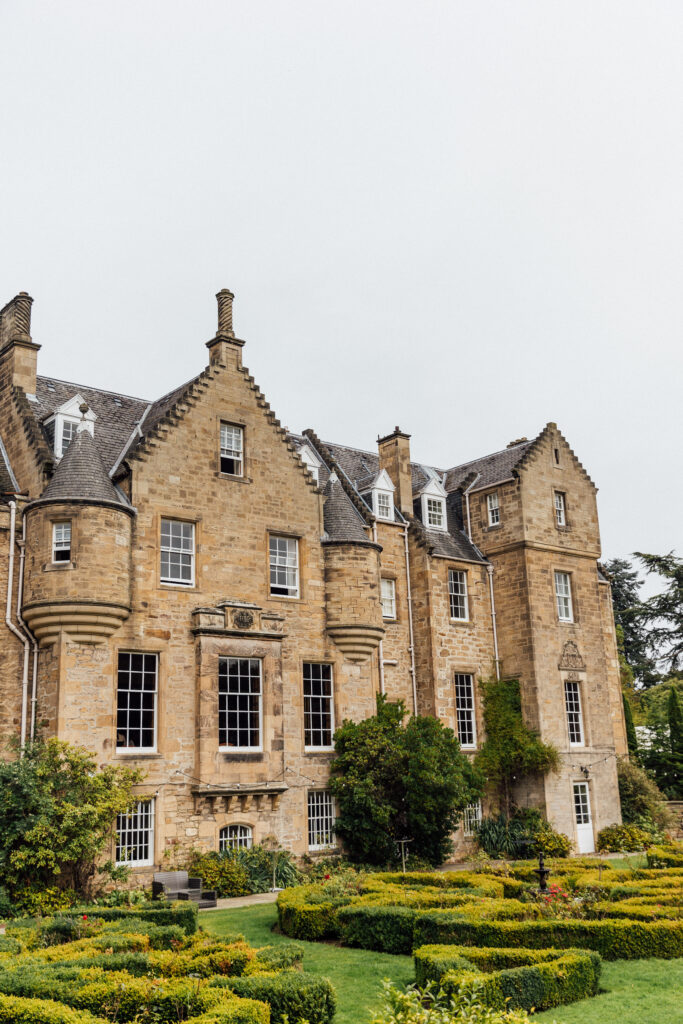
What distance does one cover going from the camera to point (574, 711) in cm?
3456

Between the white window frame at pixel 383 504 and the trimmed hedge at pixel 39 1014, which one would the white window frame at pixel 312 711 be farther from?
the trimmed hedge at pixel 39 1014

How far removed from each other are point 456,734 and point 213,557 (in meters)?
12.0

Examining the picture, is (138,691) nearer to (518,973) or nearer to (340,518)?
(340,518)

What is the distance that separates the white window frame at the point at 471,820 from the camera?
102ft

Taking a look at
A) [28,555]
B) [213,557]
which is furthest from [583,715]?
[28,555]

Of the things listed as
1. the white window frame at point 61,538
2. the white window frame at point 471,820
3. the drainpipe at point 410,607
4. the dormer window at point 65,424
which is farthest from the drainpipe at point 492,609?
the white window frame at point 61,538

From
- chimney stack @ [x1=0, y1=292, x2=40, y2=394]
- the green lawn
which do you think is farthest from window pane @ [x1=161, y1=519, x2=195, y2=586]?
the green lawn

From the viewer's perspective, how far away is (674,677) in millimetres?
59750

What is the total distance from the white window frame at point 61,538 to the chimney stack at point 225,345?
7.24m

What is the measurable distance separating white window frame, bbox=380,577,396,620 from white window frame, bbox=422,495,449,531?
3447 mm

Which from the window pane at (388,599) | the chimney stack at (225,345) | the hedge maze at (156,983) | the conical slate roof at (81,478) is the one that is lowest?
the hedge maze at (156,983)

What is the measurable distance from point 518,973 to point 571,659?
23.8 m

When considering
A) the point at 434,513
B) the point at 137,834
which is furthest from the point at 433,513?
the point at 137,834

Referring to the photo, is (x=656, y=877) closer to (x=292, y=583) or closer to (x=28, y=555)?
(x=292, y=583)
